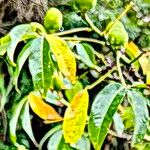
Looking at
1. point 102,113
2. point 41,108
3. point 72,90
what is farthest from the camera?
point 72,90

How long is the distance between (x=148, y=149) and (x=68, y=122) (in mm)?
277

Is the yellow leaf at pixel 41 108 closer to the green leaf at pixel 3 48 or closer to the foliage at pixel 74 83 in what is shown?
the foliage at pixel 74 83

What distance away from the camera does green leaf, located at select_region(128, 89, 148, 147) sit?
2.05ft

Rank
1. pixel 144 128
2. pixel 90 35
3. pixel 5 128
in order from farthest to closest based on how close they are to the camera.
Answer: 1. pixel 90 35
2. pixel 5 128
3. pixel 144 128

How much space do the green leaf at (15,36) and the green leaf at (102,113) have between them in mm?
152

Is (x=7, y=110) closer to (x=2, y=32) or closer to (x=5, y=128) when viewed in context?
(x=5, y=128)

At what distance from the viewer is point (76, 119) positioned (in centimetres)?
64

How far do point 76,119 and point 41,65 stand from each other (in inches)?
3.7

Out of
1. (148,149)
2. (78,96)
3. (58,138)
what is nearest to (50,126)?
(58,138)

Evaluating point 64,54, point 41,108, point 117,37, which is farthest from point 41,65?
point 41,108

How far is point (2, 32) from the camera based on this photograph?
1114 millimetres

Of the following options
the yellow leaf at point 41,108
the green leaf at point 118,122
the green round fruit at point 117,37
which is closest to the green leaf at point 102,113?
the green round fruit at point 117,37

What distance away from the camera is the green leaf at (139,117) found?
0.62 metres

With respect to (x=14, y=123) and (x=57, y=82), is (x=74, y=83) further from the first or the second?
(x=14, y=123)
